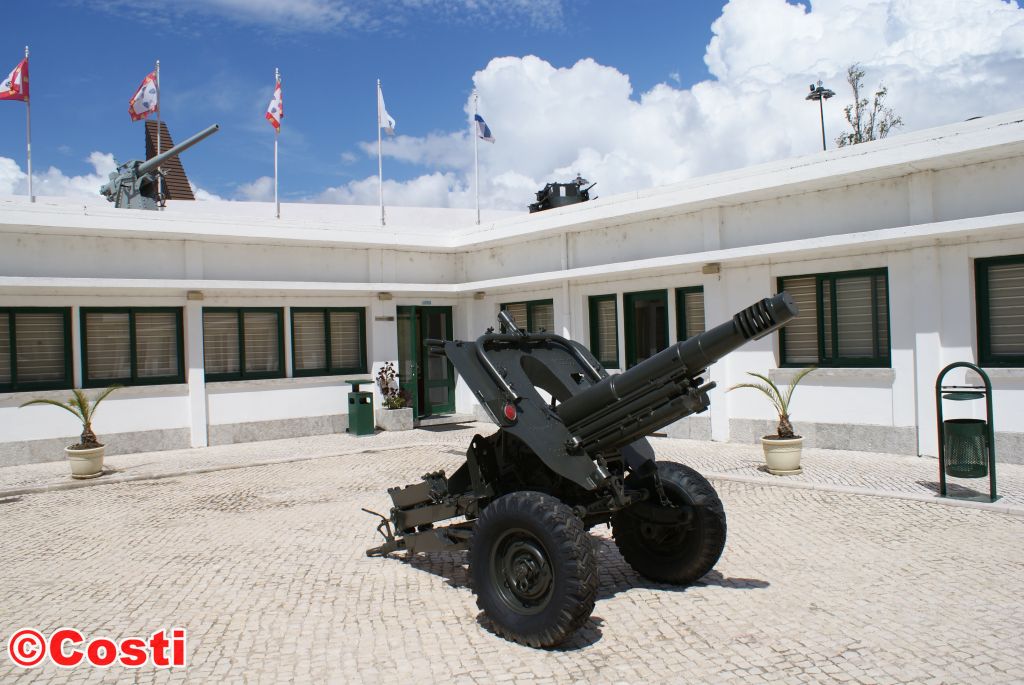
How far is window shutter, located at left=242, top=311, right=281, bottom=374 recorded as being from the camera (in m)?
15.3

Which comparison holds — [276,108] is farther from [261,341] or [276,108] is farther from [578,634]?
[578,634]

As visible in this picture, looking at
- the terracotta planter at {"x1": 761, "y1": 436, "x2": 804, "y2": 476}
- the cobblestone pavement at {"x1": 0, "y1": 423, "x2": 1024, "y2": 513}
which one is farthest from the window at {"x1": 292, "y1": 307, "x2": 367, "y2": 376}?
the terracotta planter at {"x1": 761, "y1": 436, "x2": 804, "y2": 476}

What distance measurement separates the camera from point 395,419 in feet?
52.7

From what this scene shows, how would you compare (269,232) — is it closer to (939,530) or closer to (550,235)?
(550,235)

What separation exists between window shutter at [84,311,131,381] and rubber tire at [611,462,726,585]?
37.2 ft

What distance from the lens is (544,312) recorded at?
16.5 meters

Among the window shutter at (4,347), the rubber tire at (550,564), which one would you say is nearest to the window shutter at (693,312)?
the rubber tire at (550,564)

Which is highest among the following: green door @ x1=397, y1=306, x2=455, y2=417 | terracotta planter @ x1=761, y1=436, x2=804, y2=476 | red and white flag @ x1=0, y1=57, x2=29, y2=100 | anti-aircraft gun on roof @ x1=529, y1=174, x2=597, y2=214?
red and white flag @ x1=0, y1=57, x2=29, y2=100

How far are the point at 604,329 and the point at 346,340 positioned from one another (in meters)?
5.56

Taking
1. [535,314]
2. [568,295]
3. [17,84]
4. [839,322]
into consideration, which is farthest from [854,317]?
[17,84]

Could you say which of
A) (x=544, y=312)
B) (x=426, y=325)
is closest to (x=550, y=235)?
(x=544, y=312)

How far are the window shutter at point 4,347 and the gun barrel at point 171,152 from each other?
5502 millimetres

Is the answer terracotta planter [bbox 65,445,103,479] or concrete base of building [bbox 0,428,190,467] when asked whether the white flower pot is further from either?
terracotta planter [bbox 65,445,103,479]

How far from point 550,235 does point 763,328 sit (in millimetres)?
11397
